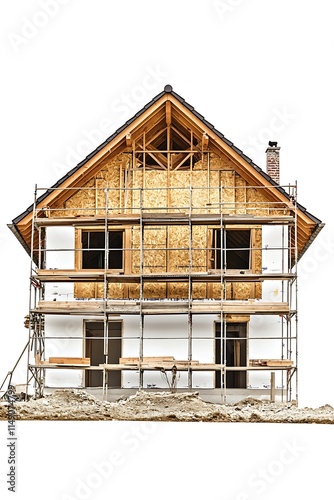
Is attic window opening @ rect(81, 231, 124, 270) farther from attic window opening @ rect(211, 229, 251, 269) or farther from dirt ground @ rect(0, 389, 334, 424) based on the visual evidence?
dirt ground @ rect(0, 389, 334, 424)

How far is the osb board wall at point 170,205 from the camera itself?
2762 centimetres

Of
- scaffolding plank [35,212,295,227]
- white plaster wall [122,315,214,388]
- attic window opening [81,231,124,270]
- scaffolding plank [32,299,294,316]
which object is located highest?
scaffolding plank [35,212,295,227]

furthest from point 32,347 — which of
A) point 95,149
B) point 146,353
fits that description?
point 95,149

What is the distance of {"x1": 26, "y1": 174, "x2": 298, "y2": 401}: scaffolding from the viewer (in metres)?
26.4

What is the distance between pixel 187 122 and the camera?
2797cm

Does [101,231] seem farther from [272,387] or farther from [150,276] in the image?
[272,387]

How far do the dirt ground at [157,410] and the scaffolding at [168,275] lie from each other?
1.12 meters

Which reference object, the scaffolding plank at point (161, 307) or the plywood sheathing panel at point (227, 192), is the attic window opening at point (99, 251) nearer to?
the scaffolding plank at point (161, 307)

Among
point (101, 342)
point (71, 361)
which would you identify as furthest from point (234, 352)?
point (71, 361)

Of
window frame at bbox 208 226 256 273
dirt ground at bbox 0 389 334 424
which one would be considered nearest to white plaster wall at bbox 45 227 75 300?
dirt ground at bbox 0 389 334 424

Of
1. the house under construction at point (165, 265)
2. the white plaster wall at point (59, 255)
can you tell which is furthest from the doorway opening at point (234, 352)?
the white plaster wall at point (59, 255)

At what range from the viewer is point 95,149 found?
2748 cm

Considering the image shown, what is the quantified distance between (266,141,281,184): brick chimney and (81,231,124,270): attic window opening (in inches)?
186

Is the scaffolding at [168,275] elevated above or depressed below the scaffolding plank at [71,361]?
above
